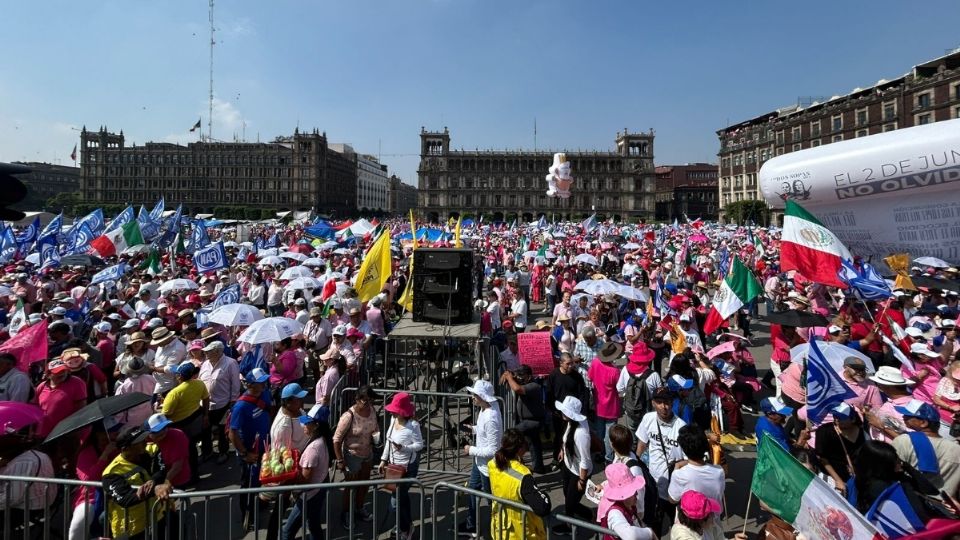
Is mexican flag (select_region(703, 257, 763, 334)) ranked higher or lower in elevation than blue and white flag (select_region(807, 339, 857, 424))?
higher

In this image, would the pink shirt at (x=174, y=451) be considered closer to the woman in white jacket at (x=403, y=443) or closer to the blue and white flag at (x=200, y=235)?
the woman in white jacket at (x=403, y=443)

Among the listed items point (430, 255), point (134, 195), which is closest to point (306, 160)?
point (134, 195)

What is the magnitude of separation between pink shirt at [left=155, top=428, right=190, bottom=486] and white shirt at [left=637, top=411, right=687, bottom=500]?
359 cm

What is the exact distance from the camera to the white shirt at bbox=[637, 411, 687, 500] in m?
4.13

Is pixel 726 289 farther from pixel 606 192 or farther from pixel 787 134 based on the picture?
pixel 606 192

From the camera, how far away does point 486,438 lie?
14.3 feet

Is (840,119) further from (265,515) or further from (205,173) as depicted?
(205,173)

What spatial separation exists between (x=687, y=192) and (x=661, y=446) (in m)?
96.7

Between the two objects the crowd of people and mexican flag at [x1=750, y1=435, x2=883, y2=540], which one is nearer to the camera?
mexican flag at [x1=750, y1=435, x2=883, y2=540]

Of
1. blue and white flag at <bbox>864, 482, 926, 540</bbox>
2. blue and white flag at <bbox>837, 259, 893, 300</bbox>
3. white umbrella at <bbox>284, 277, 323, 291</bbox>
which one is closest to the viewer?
blue and white flag at <bbox>864, 482, 926, 540</bbox>

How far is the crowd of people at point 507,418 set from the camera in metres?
3.45

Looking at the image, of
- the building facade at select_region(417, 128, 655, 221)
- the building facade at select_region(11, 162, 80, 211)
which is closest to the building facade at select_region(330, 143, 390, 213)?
the building facade at select_region(417, 128, 655, 221)

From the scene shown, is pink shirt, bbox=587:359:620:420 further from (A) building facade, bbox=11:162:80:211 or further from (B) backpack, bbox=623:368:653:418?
(A) building facade, bbox=11:162:80:211

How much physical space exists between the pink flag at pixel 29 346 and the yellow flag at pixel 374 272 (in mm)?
3687
